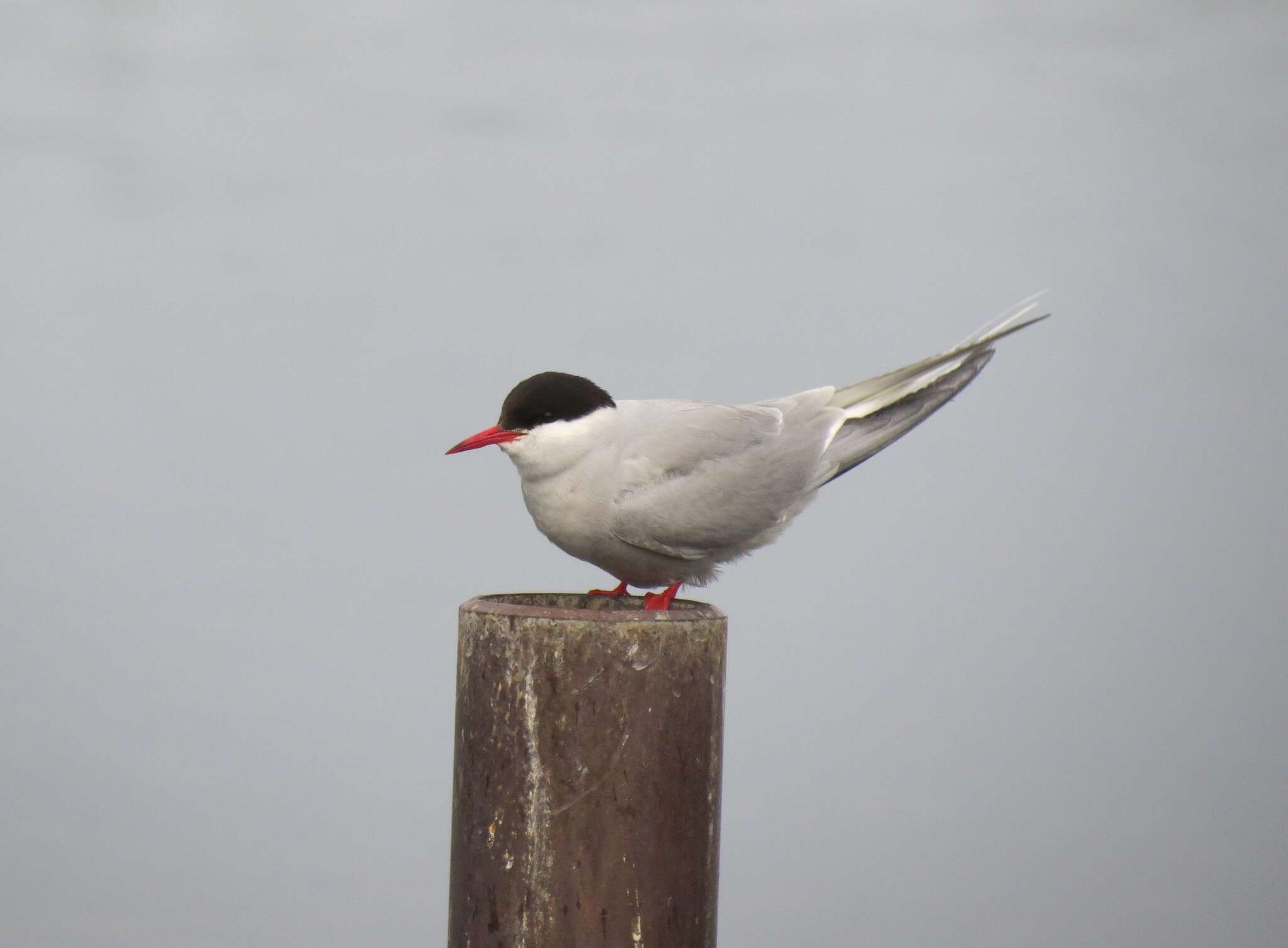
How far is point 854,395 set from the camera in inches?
133

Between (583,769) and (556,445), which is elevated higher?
(556,445)

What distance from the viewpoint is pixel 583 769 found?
2.39m

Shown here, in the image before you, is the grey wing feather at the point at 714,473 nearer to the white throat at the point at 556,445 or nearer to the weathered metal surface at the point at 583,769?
the white throat at the point at 556,445

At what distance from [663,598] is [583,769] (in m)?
0.72

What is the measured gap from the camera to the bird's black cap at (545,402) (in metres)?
3.05

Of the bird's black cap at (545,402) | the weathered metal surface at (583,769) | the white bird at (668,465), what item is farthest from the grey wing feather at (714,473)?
the weathered metal surface at (583,769)

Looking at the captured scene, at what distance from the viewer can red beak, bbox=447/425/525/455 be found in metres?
3.00

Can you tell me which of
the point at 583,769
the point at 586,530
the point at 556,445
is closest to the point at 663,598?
the point at 586,530

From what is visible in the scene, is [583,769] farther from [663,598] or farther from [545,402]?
[545,402]

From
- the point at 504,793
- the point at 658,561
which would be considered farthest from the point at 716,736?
the point at 658,561

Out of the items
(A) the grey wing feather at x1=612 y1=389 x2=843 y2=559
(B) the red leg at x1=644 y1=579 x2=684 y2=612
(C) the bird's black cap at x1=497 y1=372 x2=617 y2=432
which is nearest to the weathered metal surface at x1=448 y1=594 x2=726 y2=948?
(B) the red leg at x1=644 y1=579 x2=684 y2=612

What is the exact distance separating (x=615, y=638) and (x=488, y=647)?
0.70 feet

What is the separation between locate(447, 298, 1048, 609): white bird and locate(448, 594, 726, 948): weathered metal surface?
20.8 inches

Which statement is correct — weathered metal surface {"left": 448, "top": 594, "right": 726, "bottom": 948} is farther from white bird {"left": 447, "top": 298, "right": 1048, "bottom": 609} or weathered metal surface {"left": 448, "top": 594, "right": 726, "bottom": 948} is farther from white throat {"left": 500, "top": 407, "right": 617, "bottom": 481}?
white throat {"left": 500, "top": 407, "right": 617, "bottom": 481}
